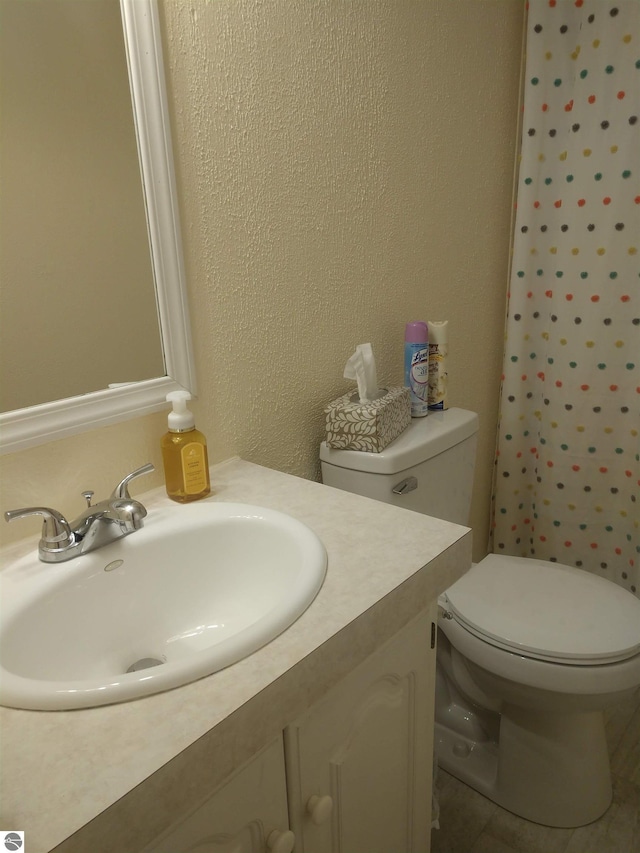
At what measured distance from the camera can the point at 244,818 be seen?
60 cm

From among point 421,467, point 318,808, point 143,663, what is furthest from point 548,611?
point 143,663

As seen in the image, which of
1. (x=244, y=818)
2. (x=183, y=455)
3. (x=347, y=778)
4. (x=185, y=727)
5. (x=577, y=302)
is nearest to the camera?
(x=185, y=727)

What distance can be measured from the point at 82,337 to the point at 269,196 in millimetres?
414

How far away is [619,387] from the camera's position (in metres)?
1.65

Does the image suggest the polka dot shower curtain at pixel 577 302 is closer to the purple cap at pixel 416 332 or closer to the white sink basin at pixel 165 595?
the purple cap at pixel 416 332

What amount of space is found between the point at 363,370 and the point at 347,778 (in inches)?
27.1

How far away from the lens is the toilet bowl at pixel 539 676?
3.76 feet

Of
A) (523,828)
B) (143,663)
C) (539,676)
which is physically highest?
(143,663)

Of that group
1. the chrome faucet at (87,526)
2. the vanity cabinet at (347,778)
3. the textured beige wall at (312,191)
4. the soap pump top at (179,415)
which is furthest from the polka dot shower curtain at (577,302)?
the chrome faucet at (87,526)

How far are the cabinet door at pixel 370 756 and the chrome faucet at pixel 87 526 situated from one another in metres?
0.34

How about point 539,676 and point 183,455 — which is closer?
point 183,455

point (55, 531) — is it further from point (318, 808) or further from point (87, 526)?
point (318, 808)

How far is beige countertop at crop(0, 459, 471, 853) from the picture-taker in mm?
438

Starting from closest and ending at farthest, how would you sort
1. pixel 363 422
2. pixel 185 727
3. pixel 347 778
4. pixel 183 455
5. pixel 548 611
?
1. pixel 185 727
2. pixel 347 778
3. pixel 183 455
4. pixel 363 422
5. pixel 548 611
